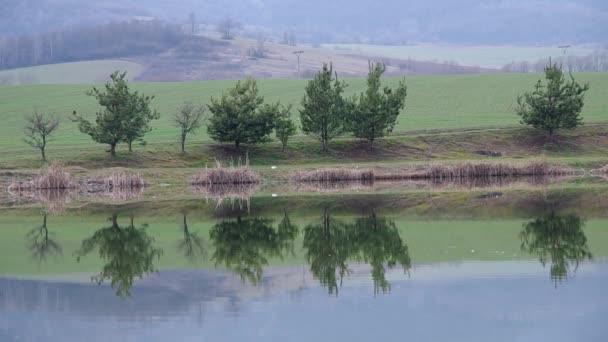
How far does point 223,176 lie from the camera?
189 ft

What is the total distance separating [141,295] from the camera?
22375 millimetres

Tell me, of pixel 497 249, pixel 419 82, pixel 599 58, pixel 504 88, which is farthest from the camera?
pixel 599 58

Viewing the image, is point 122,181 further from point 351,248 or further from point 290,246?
point 351,248

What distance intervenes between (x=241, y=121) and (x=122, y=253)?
3923 cm

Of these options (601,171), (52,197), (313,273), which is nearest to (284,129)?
(52,197)

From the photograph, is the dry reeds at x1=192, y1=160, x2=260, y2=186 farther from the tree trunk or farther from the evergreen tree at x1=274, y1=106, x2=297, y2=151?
the evergreen tree at x1=274, y1=106, x2=297, y2=151

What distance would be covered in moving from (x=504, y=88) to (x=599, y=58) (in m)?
103

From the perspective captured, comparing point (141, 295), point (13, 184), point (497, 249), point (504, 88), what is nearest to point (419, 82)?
Result: point (504, 88)

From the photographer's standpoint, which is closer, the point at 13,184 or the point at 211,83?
the point at 13,184

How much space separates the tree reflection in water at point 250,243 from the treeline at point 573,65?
481 ft

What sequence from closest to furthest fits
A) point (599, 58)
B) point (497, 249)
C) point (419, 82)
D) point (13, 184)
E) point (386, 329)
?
point (386, 329)
point (497, 249)
point (13, 184)
point (419, 82)
point (599, 58)

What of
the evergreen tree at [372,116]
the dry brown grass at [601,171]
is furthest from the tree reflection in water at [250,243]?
the evergreen tree at [372,116]

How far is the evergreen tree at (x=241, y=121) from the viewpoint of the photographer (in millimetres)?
68688

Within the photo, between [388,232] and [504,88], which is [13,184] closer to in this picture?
[388,232]
